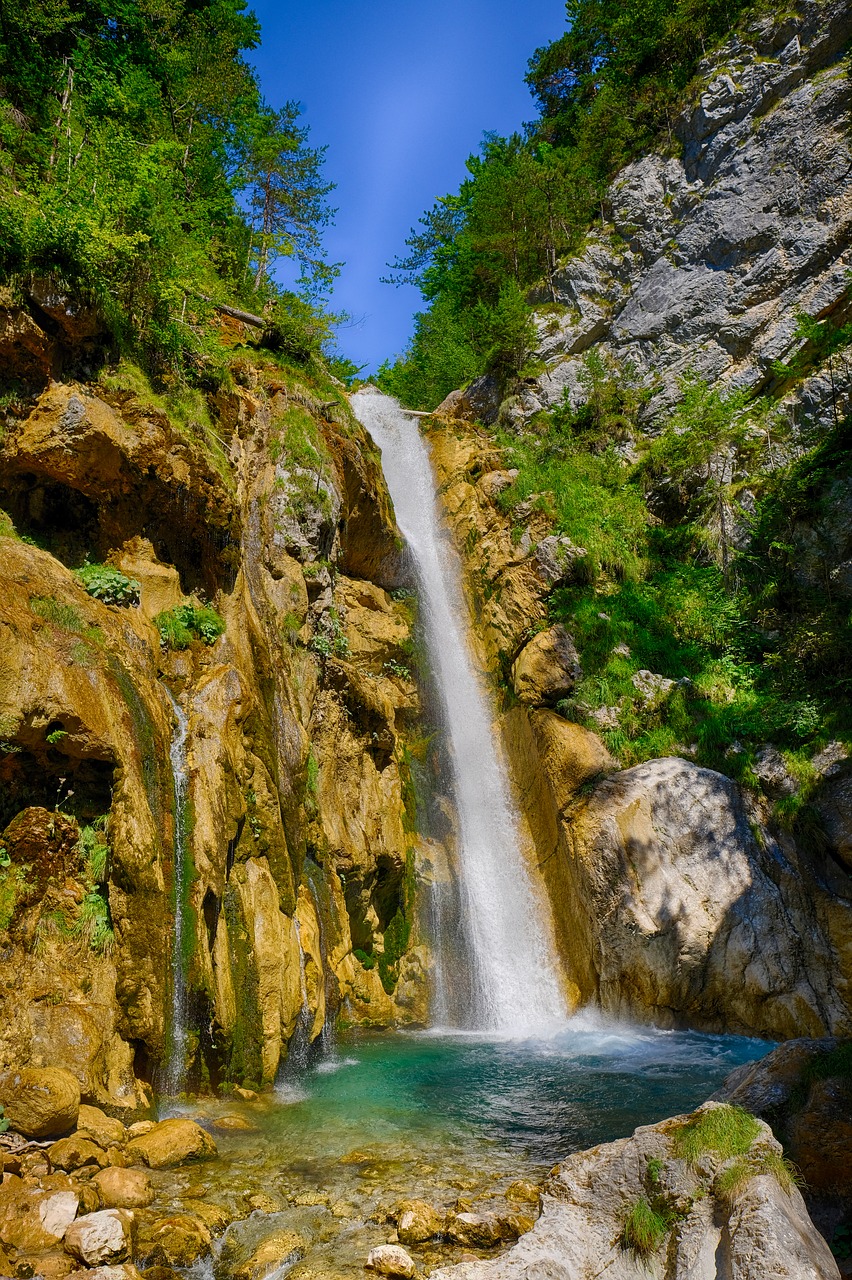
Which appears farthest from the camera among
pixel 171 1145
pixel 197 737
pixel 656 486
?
pixel 656 486

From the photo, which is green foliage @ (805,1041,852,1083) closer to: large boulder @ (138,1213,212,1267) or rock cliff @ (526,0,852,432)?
large boulder @ (138,1213,212,1267)

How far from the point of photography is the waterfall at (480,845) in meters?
12.3

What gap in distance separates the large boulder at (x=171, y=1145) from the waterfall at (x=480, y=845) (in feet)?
21.9

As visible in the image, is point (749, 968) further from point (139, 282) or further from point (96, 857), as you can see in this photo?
point (139, 282)

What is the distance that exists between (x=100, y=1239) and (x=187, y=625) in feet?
24.1

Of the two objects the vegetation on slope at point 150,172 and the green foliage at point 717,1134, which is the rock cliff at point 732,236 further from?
the green foliage at point 717,1134

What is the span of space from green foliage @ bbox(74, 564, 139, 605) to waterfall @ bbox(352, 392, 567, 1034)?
26.3 feet

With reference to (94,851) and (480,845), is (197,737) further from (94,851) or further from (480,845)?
(480,845)

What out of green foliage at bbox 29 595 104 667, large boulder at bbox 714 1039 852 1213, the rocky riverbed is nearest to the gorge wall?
the rocky riverbed

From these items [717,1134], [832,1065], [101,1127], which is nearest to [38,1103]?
[101,1127]

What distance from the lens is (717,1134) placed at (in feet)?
13.8

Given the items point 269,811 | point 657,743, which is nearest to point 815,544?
point 657,743

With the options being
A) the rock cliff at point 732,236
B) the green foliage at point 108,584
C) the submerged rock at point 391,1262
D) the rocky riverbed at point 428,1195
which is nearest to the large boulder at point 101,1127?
the rocky riverbed at point 428,1195

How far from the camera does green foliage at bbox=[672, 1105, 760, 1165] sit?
4.10 metres
